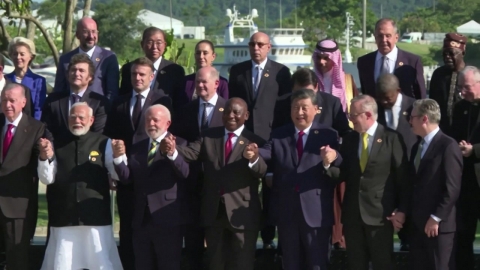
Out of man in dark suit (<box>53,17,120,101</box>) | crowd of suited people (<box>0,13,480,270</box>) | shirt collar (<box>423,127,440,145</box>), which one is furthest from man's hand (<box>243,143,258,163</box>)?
man in dark suit (<box>53,17,120,101</box>)

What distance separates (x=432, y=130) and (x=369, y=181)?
683 mm

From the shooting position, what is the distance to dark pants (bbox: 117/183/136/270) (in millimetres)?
8516

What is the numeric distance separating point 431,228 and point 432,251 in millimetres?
225

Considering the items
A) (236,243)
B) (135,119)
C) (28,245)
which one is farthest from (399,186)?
(28,245)

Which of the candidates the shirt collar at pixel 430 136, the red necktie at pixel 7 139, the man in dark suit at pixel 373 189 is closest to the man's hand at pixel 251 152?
the man in dark suit at pixel 373 189

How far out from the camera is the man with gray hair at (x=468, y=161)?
305 inches

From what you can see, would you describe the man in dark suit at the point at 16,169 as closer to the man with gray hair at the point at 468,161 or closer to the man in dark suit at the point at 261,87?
the man in dark suit at the point at 261,87

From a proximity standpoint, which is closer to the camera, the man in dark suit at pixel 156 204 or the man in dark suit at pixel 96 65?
the man in dark suit at pixel 156 204

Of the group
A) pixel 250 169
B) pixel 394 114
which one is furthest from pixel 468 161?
pixel 250 169

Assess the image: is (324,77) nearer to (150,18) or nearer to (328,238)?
(328,238)

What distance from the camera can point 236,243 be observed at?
796 centimetres

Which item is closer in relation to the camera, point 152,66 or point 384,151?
point 384,151

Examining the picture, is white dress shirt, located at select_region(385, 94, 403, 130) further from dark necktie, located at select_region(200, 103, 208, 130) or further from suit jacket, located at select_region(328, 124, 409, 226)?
dark necktie, located at select_region(200, 103, 208, 130)

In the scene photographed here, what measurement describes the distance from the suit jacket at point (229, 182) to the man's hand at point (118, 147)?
19.4 inches
